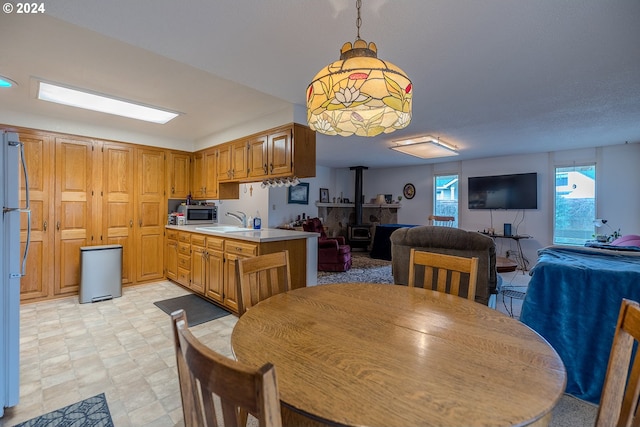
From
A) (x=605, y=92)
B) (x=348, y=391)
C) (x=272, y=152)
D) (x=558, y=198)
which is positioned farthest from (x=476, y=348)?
(x=558, y=198)

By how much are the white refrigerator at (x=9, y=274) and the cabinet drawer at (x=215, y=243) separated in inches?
66.6

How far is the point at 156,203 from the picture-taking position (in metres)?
4.38

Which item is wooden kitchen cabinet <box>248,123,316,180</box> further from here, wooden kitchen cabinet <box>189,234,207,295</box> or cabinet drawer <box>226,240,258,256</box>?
wooden kitchen cabinet <box>189,234,207,295</box>

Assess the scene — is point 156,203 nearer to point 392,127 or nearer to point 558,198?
point 392,127

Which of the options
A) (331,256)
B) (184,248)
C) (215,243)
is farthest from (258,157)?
(331,256)

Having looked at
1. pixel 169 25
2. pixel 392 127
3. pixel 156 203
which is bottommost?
pixel 156 203

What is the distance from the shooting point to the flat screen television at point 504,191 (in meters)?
5.53

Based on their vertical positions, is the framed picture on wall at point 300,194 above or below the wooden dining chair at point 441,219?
above

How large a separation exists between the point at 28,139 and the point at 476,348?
5022 millimetres

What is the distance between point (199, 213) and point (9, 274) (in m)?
2.83

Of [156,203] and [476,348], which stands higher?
[156,203]

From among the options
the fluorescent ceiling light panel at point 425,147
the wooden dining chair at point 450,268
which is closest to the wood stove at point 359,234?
the fluorescent ceiling light panel at point 425,147

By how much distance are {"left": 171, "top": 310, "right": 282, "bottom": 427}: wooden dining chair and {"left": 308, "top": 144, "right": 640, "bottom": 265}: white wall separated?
6.66 m

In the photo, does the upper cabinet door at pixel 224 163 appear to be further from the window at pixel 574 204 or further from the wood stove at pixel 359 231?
the window at pixel 574 204
